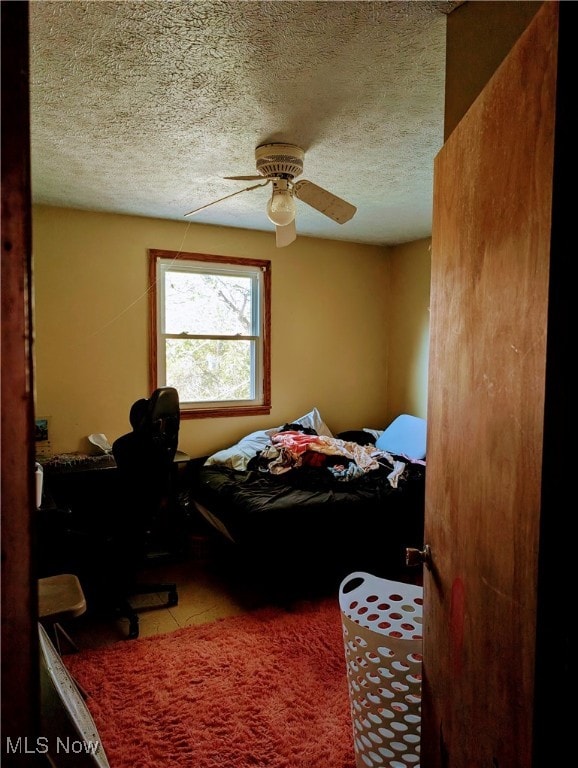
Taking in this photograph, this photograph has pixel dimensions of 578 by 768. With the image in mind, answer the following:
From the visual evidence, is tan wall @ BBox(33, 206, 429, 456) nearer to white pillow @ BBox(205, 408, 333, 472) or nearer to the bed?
white pillow @ BBox(205, 408, 333, 472)

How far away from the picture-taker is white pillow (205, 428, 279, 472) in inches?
147

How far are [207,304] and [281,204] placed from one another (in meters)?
1.86

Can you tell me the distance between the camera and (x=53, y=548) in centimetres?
261

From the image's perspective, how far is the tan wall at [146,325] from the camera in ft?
11.7

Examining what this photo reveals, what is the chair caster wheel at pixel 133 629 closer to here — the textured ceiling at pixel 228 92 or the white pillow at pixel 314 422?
the white pillow at pixel 314 422

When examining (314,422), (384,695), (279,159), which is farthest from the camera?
(314,422)

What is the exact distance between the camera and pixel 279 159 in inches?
93.1

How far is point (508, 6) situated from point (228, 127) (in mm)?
1317

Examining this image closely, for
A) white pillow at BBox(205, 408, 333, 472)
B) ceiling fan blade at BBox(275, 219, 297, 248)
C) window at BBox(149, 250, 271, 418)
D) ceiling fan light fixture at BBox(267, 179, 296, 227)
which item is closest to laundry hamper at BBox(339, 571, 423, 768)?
ceiling fan light fixture at BBox(267, 179, 296, 227)

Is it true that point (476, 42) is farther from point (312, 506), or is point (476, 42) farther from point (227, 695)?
point (227, 695)

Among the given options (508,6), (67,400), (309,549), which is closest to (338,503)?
(309,549)

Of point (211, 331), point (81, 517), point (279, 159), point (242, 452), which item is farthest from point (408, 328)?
point (81, 517)

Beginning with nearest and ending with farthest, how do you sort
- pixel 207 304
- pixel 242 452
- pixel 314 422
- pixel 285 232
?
pixel 285 232 → pixel 242 452 → pixel 207 304 → pixel 314 422

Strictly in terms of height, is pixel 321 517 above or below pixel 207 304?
below
